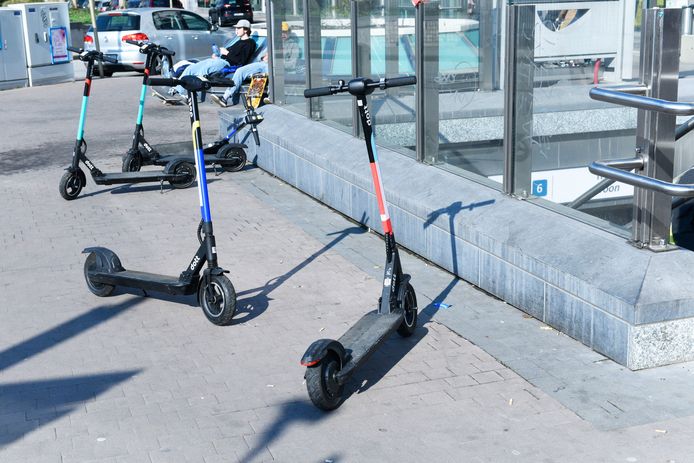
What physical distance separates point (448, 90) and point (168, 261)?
2661mm

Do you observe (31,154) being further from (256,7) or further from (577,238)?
(256,7)

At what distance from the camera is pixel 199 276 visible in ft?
21.9

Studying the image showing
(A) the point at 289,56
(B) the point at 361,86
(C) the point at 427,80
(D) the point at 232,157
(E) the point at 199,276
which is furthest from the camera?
(A) the point at 289,56

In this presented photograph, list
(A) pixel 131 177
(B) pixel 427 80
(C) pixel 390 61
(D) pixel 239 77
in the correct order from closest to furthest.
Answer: (B) pixel 427 80 → (C) pixel 390 61 → (A) pixel 131 177 → (D) pixel 239 77

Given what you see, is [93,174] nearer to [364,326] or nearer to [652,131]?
[364,326]

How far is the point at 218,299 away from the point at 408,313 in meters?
1.26

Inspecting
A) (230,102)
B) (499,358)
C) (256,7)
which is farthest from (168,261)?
(256,7)

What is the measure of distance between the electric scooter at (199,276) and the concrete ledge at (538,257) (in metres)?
1.78

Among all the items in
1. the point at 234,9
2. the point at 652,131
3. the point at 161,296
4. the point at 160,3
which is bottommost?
the point at 161,296

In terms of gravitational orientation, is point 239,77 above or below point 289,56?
below

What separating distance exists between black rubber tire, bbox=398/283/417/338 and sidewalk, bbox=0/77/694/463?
7 centimetres

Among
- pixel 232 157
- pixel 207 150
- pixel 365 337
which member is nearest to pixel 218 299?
pixel 365 337

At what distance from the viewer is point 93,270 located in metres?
7.13

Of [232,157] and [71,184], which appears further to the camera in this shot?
[232,157]
